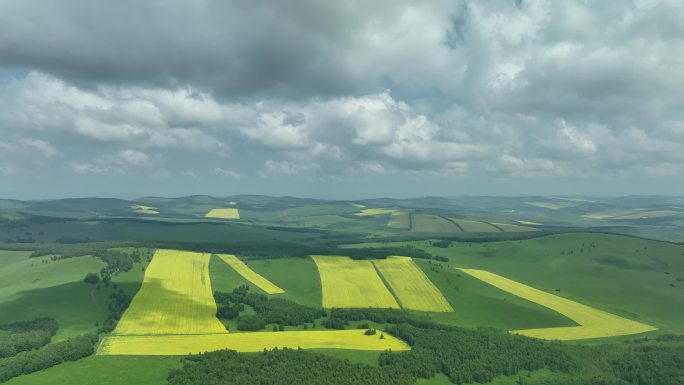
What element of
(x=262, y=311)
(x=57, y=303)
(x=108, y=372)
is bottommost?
(x=108, y=372)

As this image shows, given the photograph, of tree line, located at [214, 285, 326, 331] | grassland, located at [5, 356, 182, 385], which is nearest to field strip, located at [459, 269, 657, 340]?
tree line, located at [214, 285, 326, 331]

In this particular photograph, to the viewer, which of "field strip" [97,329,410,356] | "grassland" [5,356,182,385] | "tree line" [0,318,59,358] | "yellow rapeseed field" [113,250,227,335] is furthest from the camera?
"yellow rapeseed field" [113,250,227,335]

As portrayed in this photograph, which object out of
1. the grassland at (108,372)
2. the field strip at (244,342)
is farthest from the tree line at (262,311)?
the grassland at (108,372)

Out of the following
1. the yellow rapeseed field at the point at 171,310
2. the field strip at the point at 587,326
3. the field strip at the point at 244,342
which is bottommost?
the field strip at the point at 587,326

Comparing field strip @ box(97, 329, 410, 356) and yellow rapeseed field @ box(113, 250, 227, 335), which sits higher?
yellow rapeseed field @ box(113, 250, 227, 335)

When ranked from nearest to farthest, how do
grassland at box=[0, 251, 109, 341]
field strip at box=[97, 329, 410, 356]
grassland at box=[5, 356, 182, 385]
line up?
1. grassland at box=[5, 356, 182, 385]
2. field strip at box=[97, 329, 410, 356]
3. grassland at box=[0, 251, 109, 341]

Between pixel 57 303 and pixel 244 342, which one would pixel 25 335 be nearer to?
pixel 57 303

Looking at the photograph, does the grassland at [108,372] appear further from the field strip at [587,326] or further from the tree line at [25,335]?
the field strip at [587,326]

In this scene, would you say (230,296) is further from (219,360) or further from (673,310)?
(673,310)

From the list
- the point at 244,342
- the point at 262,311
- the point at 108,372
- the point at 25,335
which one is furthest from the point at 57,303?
the point at 244,342

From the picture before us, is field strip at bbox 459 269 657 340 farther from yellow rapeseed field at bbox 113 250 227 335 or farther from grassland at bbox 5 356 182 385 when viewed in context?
grassland at bbox 5 356 182 385
